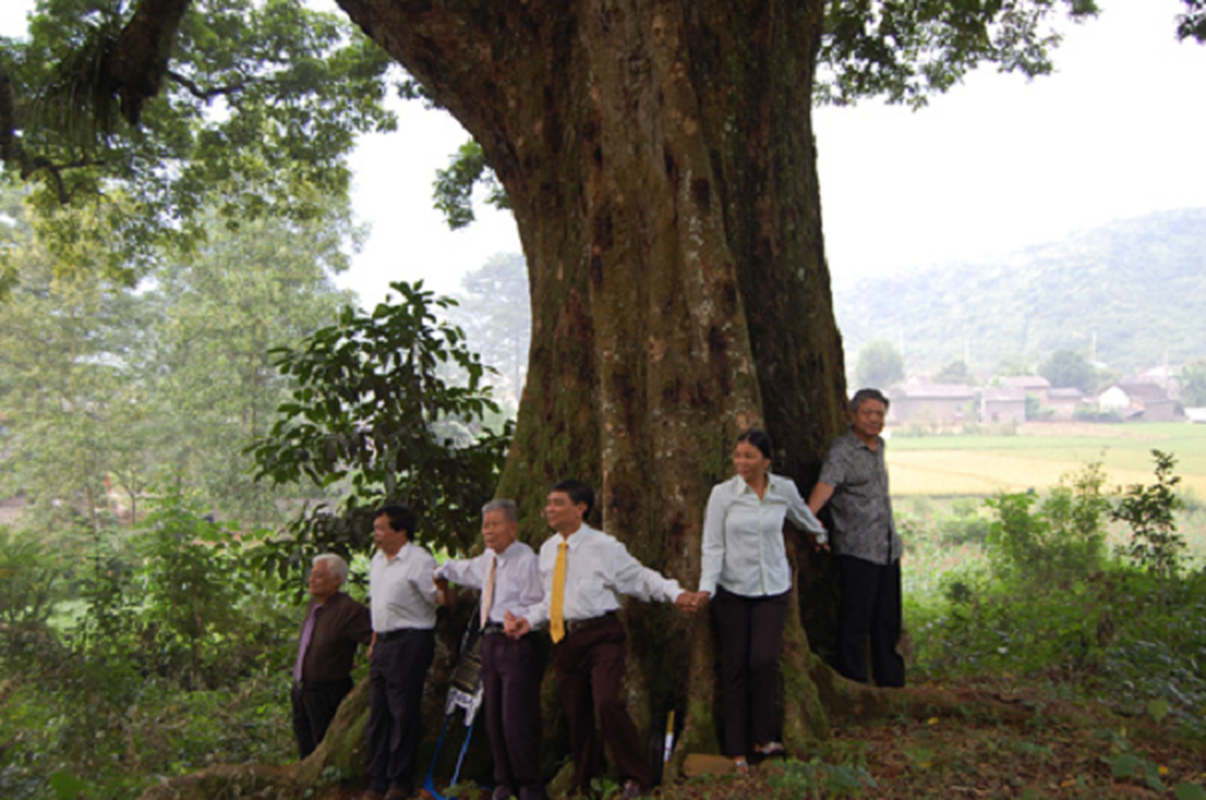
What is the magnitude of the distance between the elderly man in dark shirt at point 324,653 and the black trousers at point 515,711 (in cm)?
100

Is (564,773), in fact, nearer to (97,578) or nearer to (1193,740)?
(1193,740)

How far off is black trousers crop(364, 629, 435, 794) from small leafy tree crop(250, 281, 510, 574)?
183 cm

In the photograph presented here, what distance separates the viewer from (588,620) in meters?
4.14

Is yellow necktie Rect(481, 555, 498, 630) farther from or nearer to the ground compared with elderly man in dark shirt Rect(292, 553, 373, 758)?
farther from the ground

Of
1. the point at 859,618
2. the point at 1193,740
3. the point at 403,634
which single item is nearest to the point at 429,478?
the point at 403,634

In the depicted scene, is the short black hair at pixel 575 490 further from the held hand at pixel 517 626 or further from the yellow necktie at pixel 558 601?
the held hand at pixel 517 626

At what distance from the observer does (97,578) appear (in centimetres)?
795

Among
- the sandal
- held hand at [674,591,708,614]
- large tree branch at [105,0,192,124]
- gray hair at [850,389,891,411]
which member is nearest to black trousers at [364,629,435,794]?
held hand at [674,591,708,614]

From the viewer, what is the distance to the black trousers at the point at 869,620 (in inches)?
193

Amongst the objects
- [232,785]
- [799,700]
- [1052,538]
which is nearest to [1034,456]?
[1052,538]

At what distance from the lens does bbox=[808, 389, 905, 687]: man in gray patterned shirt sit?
486 cm

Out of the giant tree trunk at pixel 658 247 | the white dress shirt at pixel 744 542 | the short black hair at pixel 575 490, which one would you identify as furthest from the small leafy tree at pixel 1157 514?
the short black hair at pixel 575 490

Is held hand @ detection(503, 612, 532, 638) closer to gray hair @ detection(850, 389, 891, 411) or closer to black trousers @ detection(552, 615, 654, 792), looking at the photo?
black trousers @ detection(552, 615, 654, 792)

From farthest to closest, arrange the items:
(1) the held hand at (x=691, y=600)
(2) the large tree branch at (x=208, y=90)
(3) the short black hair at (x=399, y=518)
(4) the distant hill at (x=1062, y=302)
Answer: (4) the distant hill at (x=1062, y=302) → (2) the large tree branch at (x=208, y=90) → (3) the short black hair at (x=399, y=518) → (1) the held hand at (x=691, y=600)
